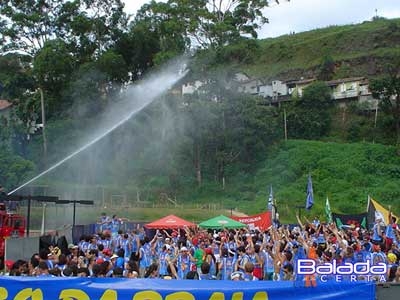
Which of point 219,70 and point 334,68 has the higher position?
point 334,68

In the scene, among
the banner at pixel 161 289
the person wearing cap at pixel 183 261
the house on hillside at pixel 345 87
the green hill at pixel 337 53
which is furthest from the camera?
the green hill at pixel 337 53

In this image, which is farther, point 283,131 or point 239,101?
point 283,131

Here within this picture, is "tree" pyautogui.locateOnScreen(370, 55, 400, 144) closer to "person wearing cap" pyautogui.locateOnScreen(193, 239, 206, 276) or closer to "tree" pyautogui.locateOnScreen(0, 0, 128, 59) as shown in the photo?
"tree" pyautogui.locateOnScreen(0, 0, 128, 59)

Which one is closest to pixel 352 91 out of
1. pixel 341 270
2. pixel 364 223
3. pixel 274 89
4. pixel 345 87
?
pixel 345 87

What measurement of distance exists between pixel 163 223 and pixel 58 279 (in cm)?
2162

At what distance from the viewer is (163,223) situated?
2958cm

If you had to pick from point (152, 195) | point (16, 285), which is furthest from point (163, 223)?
point (152, 195)

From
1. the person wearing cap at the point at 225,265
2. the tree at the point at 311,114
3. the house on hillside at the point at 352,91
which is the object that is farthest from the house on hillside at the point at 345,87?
the person wearing cap at the point at 225,265

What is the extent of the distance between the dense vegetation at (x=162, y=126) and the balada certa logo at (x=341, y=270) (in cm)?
4583

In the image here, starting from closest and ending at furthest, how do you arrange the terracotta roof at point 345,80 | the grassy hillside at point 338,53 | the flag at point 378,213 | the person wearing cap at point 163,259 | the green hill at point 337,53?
the person wearing cap at point 163,259 → the flag at point 378,213 → the terracotta roof at point 345,80 → the green hill at point 337,53 → the grassy hillside at point 338,53

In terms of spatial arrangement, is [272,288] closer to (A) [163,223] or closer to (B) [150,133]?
(A) [163,223]

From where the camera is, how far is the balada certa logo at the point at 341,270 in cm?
726

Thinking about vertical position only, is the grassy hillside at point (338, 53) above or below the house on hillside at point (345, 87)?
above

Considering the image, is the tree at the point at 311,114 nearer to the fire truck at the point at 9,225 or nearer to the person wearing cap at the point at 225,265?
the fire truck at the point at 9,225
